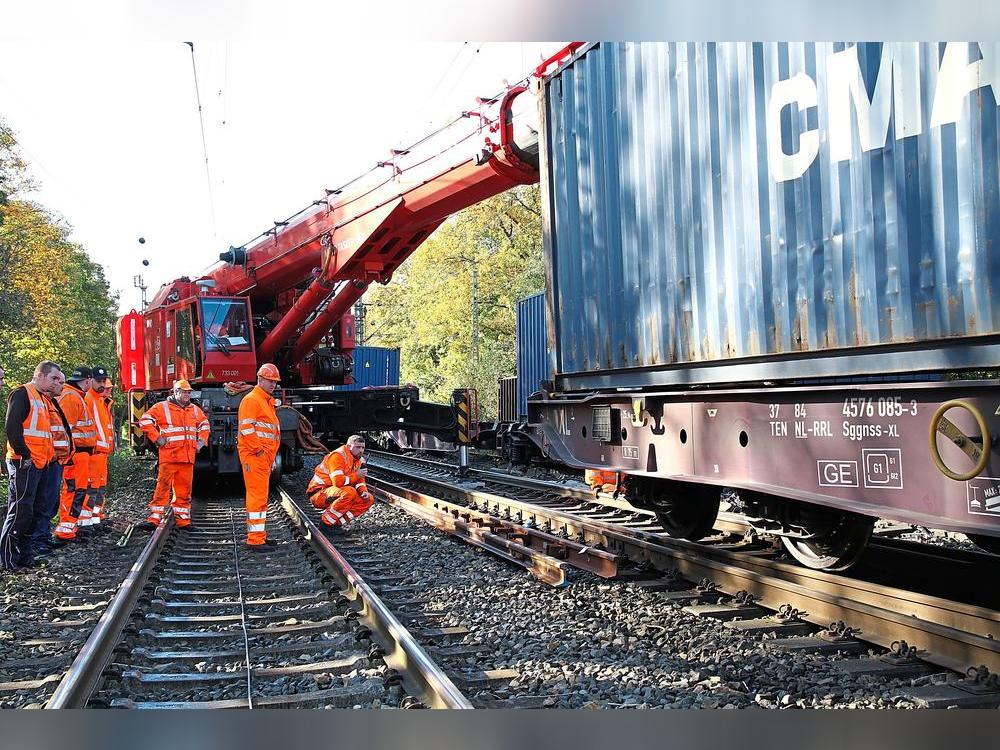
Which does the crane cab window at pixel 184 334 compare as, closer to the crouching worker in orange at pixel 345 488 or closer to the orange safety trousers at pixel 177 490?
the orange safety trousers at pixel 177 490

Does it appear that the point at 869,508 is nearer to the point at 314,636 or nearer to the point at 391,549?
the point at 314,636

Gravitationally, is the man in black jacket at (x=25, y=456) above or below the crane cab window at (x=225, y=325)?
below

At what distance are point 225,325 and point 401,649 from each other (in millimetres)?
9271

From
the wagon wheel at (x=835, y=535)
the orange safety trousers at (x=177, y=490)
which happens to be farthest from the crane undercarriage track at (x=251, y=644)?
the wagon wheel at (x=835, y=535)

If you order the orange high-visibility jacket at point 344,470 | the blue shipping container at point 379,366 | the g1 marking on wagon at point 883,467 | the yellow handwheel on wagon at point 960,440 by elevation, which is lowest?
the orange high-visibility jacket at point 344,470

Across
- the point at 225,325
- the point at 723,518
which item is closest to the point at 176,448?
the point at 225,325

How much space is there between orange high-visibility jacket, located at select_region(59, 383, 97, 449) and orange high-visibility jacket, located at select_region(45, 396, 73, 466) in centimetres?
51

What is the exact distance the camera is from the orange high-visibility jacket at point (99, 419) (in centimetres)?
917

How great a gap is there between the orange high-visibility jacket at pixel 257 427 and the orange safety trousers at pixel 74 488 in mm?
1987

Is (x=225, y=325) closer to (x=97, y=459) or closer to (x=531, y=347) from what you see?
(x=97, y=459)

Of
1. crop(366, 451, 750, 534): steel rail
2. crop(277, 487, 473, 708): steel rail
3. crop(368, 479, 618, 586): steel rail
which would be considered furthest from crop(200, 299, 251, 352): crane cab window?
crop(277, 487, 473, 708): steel rail

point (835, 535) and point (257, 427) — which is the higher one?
point (257, 427)

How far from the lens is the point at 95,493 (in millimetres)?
9172
